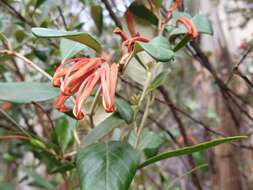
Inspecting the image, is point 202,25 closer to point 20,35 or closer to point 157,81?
point 157,81

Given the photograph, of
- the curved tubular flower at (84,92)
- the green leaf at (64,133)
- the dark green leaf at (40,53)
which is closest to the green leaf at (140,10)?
the curved tubular flower at (84,92)

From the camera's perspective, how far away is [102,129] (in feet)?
1.96

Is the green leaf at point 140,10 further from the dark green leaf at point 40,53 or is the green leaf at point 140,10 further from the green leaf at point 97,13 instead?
the dark green leaf at point 40,53

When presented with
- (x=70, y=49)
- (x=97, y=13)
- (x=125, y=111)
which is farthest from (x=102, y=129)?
(x=97, y=13)

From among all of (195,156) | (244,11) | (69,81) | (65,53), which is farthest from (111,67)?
(244,11)

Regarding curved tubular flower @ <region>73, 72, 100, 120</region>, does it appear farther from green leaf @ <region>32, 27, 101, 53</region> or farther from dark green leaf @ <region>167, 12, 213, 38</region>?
dark green leaf @ <region>167, 12, 213, 38</region>

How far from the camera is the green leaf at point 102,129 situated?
0.59 metres

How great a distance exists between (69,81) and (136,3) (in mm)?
251

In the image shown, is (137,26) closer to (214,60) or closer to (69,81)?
(69,81)

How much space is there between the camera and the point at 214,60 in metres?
1.93

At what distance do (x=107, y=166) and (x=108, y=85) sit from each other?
109mm

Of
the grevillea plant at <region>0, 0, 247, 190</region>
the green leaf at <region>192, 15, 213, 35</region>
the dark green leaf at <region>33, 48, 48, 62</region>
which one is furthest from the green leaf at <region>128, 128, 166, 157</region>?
the dark green leaf at <region>33, 48, 48, 62</region>

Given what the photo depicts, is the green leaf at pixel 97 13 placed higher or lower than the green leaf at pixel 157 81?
higher

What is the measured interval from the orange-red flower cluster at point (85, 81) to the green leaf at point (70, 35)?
34 millimetres
